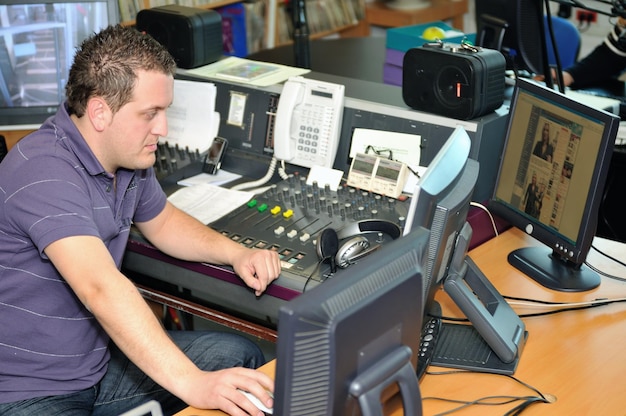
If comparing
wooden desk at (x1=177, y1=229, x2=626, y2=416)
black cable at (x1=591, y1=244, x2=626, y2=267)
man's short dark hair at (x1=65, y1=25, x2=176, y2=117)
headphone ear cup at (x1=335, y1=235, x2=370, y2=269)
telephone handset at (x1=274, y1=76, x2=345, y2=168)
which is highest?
man's short dark hair at (x1=65, y1=25, x2=176, y2=117)

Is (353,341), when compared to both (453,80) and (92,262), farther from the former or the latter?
(453,80)

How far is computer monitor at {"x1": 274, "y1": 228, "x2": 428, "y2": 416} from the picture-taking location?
1.09 m

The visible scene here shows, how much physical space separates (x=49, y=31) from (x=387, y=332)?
6.04 ft

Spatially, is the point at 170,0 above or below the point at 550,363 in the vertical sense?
above

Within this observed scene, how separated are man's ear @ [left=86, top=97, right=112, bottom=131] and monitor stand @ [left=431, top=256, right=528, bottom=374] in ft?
2.63

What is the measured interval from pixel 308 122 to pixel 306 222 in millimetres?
393

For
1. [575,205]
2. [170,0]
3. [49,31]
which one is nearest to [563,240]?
[575,205]

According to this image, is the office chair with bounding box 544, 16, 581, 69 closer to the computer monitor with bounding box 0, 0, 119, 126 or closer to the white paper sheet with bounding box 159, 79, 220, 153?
the white paper sheet with bounding box 159, 79, 220, 153

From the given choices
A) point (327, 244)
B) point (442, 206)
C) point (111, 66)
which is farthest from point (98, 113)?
point (442, 206)

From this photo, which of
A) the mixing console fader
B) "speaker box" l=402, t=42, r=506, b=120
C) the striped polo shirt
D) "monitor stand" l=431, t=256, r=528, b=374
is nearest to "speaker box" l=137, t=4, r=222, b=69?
the mixing console fader

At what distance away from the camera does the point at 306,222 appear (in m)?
2.15

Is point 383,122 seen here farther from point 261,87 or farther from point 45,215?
point 45,215

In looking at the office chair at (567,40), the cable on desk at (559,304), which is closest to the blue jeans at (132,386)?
the cable on desk at (559,304)

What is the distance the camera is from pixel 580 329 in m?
1.82
